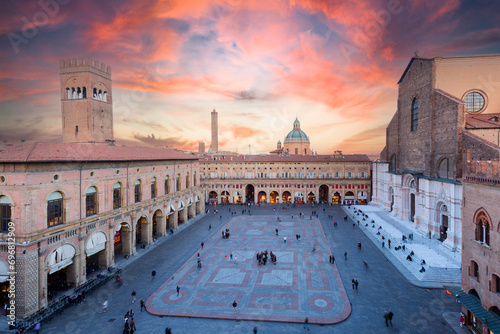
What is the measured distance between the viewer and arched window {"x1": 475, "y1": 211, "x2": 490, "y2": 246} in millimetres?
17177

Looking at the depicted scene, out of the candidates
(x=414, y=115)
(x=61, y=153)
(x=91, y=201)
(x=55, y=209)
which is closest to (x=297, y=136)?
(x=414, y=115)

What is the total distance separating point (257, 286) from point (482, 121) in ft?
122

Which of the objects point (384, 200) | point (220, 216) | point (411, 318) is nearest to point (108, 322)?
point (411, 318)

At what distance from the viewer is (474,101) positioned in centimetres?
4112

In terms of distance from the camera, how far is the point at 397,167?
173 ft

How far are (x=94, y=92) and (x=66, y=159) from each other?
3241 cm

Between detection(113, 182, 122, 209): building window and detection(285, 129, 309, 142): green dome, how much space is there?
90432mm

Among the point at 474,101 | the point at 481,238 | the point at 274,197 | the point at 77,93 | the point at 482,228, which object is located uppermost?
the point at 77,93

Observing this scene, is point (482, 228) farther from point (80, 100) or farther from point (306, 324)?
point (80, 100)

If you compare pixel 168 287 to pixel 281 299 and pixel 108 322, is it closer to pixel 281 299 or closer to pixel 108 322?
pixel 108 322

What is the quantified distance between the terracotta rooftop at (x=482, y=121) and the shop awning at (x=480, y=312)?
25676 millimetres

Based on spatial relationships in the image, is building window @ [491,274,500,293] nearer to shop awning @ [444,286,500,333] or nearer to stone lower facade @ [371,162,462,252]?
shop awning @ [444,286,500,333]

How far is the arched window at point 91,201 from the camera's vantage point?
89.2 feet

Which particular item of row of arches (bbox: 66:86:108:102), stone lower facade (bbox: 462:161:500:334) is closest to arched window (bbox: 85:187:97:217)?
row of arches (bbox: 66:86:108:102)
